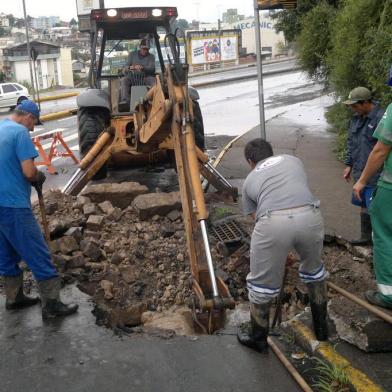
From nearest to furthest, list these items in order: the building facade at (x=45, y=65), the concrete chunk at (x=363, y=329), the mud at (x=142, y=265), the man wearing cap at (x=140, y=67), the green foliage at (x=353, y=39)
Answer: the concrete chunk at (x=363, y=329)
the mud at (x=142, y=265)
the green foliage at (x=353, y=39)
the man wearing cap at (x=140, y=67)
the building facade at (x=45, y=65)

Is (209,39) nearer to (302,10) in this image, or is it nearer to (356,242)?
(302,10)

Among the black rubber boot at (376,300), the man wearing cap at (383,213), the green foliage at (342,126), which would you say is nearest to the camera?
the man wearing cap at (383,213)

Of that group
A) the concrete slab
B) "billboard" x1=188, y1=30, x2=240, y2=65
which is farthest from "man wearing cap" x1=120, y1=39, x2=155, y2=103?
"billboard" x1=188, y1=30, x2=240, y2=65

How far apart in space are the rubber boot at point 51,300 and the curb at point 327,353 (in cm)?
195

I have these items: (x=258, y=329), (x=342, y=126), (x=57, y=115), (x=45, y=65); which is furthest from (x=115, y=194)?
(x=45, y=65)

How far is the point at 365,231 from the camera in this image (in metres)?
5.78

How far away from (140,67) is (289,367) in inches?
261

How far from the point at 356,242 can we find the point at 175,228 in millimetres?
2229

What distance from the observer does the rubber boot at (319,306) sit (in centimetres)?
411

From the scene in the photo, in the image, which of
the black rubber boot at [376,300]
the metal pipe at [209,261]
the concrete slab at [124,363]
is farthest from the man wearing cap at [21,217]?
the black rubber boot at [376,300]

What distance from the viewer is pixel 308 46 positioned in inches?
469

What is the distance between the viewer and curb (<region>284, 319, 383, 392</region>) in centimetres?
351

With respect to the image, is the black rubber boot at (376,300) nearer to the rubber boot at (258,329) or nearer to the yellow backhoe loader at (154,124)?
the rubber boot at (258,329)

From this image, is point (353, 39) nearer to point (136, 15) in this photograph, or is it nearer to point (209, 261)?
point (136, 15)
